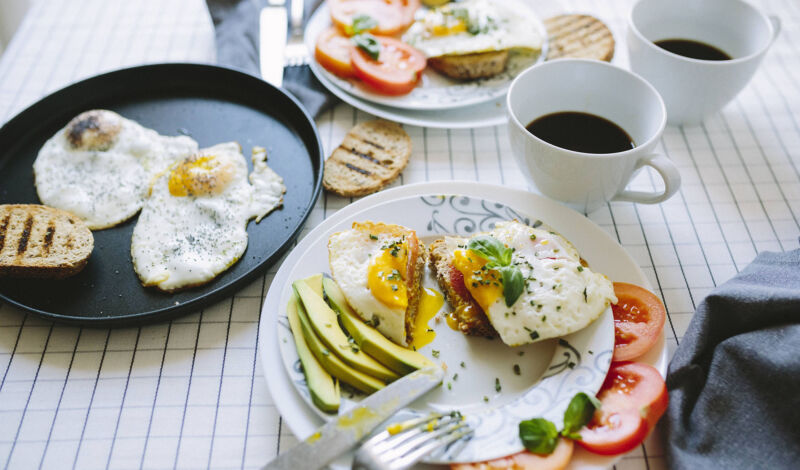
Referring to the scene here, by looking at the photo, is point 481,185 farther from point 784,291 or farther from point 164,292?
point 164,292

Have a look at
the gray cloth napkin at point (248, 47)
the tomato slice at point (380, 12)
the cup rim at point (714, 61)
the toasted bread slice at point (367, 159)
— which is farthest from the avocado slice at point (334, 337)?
the cup rim at point (714, 61)

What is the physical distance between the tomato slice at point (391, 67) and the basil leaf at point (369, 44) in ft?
0.08

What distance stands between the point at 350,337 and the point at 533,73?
1493mm

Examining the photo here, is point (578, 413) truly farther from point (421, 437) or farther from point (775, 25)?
point (775, 25)

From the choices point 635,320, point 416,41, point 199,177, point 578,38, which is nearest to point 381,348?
point 635,320

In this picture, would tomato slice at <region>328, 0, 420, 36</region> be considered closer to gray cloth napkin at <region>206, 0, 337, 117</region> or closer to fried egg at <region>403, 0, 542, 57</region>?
fried egg at <region>403, 0, 542, 57</region>

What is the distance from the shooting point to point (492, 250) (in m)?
2.03

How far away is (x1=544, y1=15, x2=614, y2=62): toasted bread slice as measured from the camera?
130 inches

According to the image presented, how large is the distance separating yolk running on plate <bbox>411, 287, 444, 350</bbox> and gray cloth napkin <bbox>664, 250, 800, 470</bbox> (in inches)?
34.1

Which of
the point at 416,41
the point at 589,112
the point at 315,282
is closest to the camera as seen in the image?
the point at 315,282

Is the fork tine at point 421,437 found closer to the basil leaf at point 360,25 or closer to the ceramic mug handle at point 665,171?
the ceramic mug handle at point 665,171

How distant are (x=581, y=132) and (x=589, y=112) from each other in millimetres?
162

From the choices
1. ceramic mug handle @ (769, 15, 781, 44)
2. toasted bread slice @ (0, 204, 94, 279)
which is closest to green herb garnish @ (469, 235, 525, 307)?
toasted bread slice @ (0, 204, 94, 279)

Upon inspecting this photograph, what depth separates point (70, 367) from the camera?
2.19 meters
